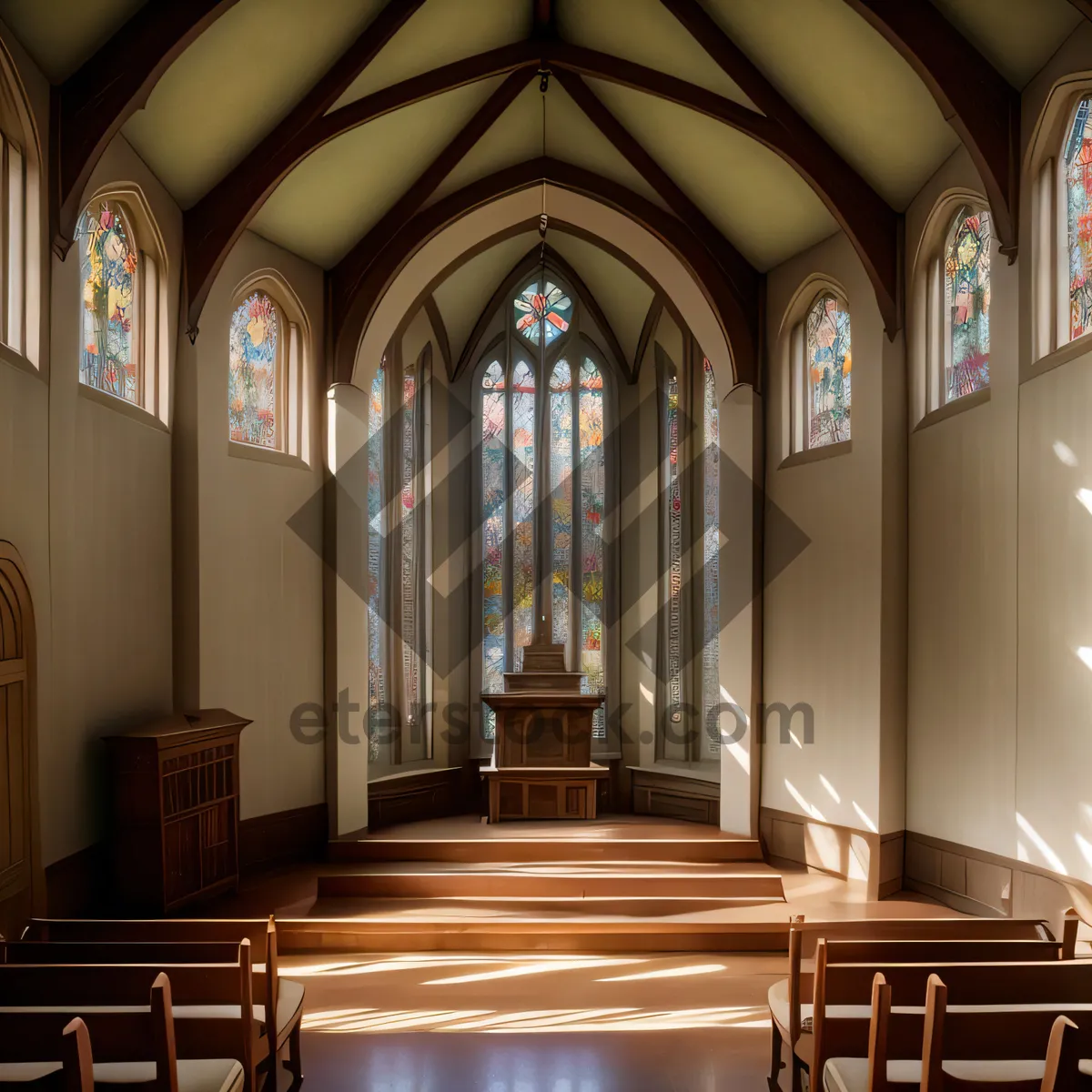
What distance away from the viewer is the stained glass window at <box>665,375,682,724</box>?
11023mm

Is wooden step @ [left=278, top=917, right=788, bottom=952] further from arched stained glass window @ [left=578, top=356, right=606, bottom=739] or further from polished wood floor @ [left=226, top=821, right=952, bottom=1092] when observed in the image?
arched stained glass window @ [left=578, top=356, right=606, bottom=739]

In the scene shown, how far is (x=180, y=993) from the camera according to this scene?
3684mm

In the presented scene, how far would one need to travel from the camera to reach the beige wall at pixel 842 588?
7.92 metres

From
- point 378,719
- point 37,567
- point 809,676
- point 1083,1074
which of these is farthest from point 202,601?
point 1083,1074

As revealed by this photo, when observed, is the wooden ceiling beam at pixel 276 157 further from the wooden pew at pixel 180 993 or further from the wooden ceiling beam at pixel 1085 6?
the wooden pew at pixel 180 993

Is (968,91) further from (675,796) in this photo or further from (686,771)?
(675,796)

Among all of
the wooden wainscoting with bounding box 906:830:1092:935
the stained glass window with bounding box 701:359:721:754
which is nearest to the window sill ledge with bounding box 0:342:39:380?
the stained glass window with bounding box 701:359:721:754

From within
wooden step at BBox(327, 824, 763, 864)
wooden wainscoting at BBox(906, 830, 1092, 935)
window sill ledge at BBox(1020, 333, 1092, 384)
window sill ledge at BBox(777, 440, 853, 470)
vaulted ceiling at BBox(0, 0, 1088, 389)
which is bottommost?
wooden step at BBox(327, 824, 763, 864)

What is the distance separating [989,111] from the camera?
647 cm

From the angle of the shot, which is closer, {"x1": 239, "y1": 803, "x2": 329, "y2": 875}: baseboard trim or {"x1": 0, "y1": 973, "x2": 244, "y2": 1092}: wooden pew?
{"x1": 0, "y1": 973, "x2": 244, "y2": 1092}: wooden pew

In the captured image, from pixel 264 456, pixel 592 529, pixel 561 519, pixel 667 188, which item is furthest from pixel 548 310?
pixel 264 456

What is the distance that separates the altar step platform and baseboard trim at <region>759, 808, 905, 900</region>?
0.91 ft

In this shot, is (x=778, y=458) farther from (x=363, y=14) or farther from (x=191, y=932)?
(x=191, y=932)

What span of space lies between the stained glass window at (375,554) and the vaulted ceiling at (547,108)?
1.46 m
